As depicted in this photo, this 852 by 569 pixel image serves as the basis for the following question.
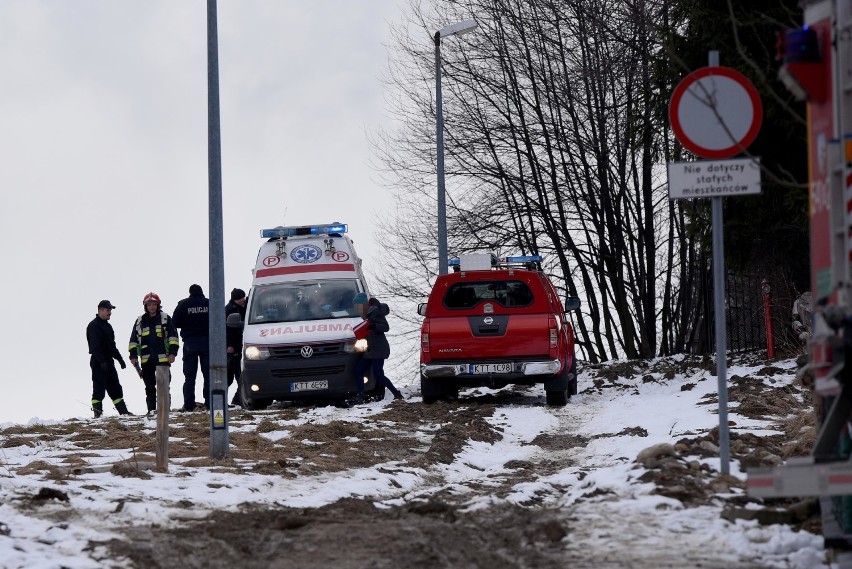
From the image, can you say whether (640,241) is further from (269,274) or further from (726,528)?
(726,528)

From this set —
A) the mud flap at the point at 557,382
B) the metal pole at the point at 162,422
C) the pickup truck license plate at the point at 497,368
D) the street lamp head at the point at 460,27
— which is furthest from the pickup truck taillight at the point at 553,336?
the metal pole at the point at 162,422

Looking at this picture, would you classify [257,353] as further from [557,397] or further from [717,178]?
[717,178]

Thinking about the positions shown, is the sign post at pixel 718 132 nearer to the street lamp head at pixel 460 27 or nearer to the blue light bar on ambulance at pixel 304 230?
the blue light bar on ambulance at pixel 304 230

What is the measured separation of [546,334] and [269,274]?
215 inches

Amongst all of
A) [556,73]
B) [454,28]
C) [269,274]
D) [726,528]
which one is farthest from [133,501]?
[556,73]

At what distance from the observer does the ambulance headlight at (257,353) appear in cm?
2056

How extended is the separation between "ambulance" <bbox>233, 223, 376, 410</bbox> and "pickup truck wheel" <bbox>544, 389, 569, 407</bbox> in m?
3.26

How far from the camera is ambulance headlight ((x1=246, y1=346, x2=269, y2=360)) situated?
67.5 feet

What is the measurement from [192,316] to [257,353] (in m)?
1.32

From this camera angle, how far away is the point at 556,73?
3122 cm

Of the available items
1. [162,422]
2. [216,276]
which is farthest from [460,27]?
[162,422]

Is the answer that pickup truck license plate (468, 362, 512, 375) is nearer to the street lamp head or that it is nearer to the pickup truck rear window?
the pickup truck rear window

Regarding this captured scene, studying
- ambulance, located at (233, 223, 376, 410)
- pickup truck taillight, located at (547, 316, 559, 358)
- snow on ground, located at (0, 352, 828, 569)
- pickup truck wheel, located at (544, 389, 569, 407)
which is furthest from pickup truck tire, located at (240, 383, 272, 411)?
pickup truck taillight, located at (547, 316, 559, 358)

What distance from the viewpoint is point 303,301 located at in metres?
21.6
